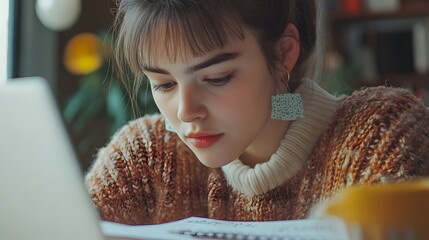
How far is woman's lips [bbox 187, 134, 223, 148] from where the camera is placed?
1.77 ft

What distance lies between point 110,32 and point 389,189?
1.13ft

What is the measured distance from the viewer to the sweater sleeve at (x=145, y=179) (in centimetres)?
59

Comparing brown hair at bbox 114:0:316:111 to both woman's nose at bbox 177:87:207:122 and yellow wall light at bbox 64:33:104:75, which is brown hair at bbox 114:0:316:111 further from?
yellow wall light at bbox 64:33:104:75

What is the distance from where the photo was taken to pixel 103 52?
717 millimetres

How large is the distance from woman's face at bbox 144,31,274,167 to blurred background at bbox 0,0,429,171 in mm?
48

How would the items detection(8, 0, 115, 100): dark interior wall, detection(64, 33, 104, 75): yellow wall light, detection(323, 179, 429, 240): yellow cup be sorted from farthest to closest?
detection(8, 0, 115, 100): dark interior wall < detection(64, 33, 104, 75): yellow wall light < detection(323, 179, 429, 240): yellow cup

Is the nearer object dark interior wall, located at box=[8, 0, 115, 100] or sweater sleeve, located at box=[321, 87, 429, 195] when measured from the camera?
sweater sleeve, located at box=[321, 87, 429, 195]

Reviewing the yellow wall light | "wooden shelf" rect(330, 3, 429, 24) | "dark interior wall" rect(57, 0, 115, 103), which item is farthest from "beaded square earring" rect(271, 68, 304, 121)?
"wooden shelf" rect(330, 3, 429, 24)

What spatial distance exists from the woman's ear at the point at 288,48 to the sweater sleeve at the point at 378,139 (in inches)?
2.2

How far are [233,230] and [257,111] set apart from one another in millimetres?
105

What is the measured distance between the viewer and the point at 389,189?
34cm

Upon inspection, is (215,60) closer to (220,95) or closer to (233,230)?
(220,95)

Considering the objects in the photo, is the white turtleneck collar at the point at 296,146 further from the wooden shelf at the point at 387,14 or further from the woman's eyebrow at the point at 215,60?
the wooden shelf at the point at 387,14

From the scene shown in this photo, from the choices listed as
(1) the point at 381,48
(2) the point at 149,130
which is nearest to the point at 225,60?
(2) the point at 149,130
